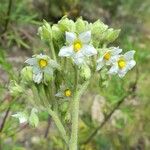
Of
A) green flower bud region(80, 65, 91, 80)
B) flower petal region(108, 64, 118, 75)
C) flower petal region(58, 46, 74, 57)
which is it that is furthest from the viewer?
flower petal region(108, 64, 118, 75)

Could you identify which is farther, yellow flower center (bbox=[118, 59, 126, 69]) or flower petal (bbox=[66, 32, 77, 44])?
yellow flower center (bbox=[118, 59, 126, 69])

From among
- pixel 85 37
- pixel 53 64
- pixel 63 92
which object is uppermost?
pixel 85 37

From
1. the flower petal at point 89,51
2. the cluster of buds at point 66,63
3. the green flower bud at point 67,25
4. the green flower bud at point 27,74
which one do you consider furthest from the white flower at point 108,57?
the green flower bud at point 27,74

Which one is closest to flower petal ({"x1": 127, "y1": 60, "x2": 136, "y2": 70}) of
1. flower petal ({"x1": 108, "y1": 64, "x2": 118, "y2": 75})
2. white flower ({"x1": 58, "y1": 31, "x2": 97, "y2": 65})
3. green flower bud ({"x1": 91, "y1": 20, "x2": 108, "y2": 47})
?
flower petal ({"x1": 108, "y1": 64, "x2": 118, "y2": 75})

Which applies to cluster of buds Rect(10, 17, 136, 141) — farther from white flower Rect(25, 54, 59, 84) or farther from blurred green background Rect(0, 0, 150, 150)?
blurred green background Rect(0, 0, 150, 150)

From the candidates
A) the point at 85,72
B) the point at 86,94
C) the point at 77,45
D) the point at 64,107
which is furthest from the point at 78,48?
the point at 86,94

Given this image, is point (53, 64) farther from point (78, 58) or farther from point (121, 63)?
point (121, 63)

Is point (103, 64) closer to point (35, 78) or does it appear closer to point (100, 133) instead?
point (35, 78)

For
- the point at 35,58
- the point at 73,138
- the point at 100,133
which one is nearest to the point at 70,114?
the point at 73,138
